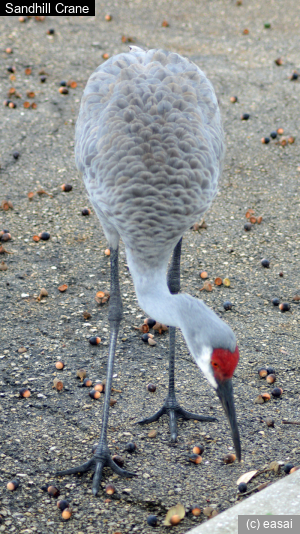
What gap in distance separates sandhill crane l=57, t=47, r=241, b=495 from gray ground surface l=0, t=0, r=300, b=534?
265 mm

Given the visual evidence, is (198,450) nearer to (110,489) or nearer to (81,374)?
(110,489)

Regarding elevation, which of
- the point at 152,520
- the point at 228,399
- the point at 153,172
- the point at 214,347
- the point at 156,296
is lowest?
the point at 152,520

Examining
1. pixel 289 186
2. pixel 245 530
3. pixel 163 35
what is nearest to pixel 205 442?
pixel 245 530

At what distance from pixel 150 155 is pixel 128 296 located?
2081 mm

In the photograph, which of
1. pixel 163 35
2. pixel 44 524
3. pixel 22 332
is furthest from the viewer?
pixel 163 35

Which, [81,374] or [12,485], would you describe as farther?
[81,374]

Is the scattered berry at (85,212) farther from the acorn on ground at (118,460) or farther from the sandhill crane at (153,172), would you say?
the acorn on ground at (118,460)

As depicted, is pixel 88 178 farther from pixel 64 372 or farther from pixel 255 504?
pixel 255 504

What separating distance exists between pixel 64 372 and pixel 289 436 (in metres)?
1.65

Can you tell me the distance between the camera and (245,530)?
9.73 feet

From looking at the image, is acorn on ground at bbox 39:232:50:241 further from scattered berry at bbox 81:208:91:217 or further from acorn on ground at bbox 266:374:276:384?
acorn on ground at bbox 266:374:276:384

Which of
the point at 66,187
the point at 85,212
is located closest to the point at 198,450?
the point at 85,212

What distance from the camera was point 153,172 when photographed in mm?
3510

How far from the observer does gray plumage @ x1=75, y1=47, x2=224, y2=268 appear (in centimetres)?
351
